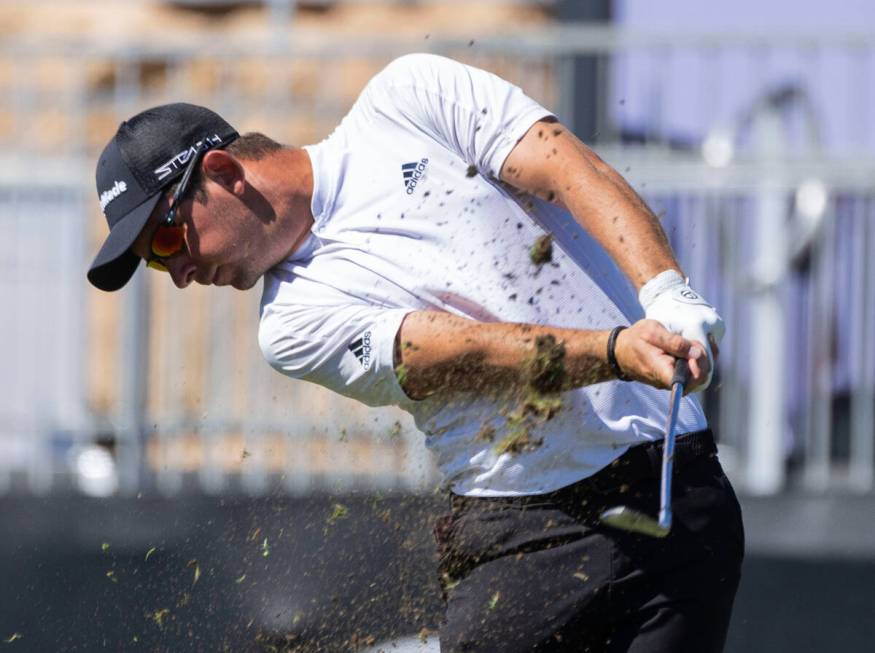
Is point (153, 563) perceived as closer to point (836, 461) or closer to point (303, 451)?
point (303, 451)

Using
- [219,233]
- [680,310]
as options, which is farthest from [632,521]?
[219,233]

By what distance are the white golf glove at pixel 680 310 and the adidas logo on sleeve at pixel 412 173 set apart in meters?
0.63

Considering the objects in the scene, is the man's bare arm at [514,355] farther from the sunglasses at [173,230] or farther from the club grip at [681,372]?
the sunglasses at [173,230]

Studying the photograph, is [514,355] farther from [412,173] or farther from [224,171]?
[224,171]

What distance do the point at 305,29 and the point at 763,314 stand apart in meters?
3.71

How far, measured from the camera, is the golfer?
140 inches

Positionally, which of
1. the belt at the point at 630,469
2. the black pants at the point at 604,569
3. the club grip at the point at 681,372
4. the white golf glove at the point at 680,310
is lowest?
the black pants at the point at 604,569

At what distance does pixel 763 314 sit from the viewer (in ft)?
23.1

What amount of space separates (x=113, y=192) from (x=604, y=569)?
1417 mm

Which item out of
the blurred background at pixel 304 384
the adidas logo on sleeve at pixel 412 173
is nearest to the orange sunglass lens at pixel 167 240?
the adidas logo on sleeve at pixel 412 173

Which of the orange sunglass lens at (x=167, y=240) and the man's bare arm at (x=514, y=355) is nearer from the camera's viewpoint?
the man's bare arm at (x=514, y=355)

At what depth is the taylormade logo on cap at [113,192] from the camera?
3828 millimetres

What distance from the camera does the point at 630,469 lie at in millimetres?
3588

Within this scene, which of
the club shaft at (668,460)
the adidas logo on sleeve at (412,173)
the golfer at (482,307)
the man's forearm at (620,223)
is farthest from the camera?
the adidas logo on sleeve at (412,173)
